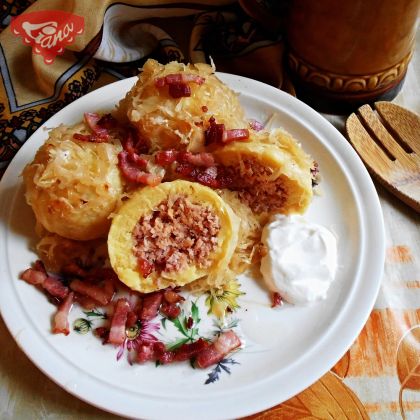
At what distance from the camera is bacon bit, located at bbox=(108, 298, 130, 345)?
7.09ft

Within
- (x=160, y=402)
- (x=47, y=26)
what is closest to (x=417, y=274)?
(x=160, y=402)

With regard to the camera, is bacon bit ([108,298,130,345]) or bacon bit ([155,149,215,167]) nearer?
bacon bit ([108,298,130,345])

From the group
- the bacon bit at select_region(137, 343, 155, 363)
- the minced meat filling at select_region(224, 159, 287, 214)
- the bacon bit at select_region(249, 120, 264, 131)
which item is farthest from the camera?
the bacon bit at select_region(249, 120, 264, 131)

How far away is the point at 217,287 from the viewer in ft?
7.65

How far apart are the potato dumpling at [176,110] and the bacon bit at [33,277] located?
29.1 inches

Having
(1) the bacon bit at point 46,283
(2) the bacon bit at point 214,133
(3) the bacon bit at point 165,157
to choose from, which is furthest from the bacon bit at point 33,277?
(2) the bacon bit at point 214,133

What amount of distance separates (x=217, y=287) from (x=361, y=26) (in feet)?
4.68

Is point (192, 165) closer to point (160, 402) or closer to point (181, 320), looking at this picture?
point (181, 320)

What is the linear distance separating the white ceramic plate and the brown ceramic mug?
15.4 inches

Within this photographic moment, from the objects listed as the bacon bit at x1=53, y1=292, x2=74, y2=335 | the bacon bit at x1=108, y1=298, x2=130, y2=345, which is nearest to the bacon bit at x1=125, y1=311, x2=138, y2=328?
the bacon bit at x1=108, y1=298, x2=130, y2=345

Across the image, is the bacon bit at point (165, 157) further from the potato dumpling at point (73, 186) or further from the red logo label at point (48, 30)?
the red logo label at point (48, 30)

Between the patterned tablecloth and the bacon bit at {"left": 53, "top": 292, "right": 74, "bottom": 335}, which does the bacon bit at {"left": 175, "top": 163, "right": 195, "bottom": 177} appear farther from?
the patterned tablecloth

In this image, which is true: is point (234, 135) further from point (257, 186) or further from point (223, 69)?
point (223, 69)

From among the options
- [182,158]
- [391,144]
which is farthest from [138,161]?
[391,144]
